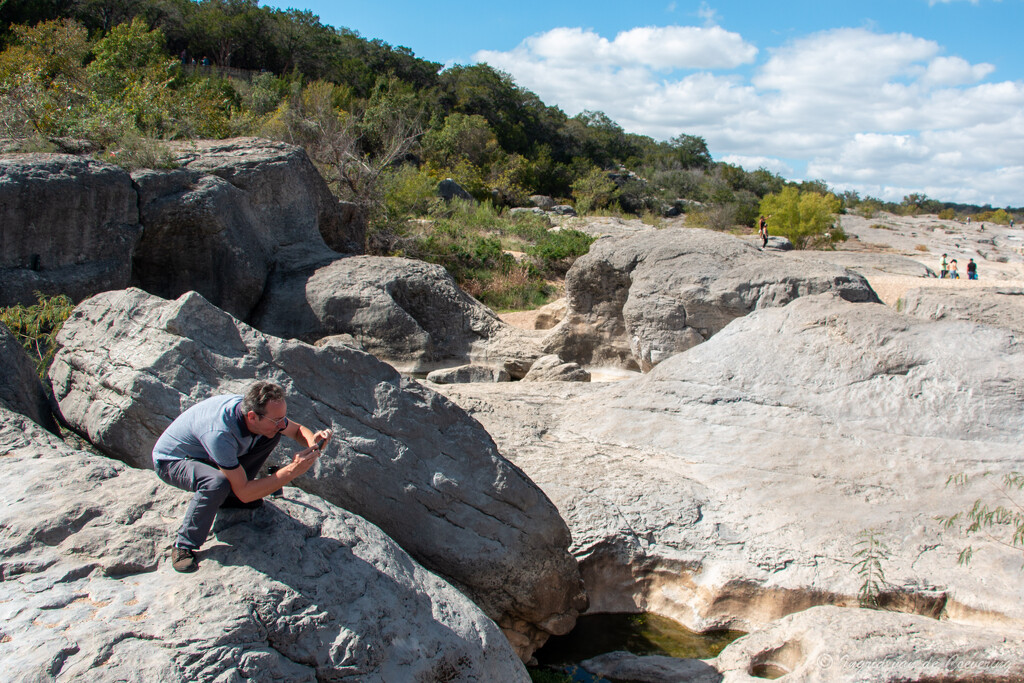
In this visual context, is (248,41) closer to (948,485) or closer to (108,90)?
(108,90)

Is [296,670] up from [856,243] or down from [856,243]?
down

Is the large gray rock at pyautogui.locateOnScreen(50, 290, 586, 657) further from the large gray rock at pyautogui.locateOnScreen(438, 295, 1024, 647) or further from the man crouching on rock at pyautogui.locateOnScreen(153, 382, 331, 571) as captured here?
the man crouching on rock at pyautogui.locateOnScreen(153, 382, 331, 571)

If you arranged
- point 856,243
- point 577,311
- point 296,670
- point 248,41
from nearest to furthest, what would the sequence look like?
1. point 296,670
2. point 577,311
3. point 856,243
4. point 248,41

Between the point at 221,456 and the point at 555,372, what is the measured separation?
6379 mm

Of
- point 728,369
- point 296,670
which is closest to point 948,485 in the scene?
point 728,369

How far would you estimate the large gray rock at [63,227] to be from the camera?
345 inches

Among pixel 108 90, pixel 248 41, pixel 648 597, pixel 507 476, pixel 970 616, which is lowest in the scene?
pixel 648 597

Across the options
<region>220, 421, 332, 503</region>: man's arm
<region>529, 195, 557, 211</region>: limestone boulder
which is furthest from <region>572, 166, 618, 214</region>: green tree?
<region>220, 421, 332, 503</region>: man's arm

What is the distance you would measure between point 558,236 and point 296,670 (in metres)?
17.7

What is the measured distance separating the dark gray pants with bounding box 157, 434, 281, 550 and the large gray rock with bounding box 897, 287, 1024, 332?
6.21 m

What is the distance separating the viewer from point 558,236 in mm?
20359

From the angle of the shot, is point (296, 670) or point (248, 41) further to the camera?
point (248, 41)

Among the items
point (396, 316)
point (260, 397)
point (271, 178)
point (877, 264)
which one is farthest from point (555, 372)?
point (877, 264)

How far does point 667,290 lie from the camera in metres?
9.59
